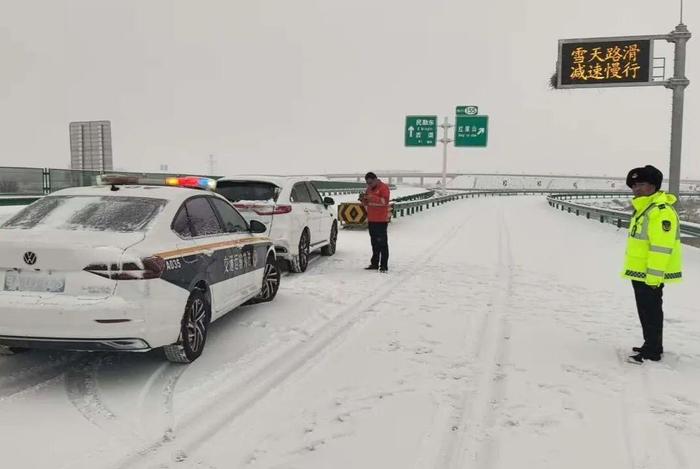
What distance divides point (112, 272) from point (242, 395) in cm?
141

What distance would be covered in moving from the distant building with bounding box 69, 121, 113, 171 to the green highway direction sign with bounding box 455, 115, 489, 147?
33.7 m

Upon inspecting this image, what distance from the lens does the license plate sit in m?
4.39

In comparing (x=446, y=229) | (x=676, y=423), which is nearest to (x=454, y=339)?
Answer: (x=676, y=423)

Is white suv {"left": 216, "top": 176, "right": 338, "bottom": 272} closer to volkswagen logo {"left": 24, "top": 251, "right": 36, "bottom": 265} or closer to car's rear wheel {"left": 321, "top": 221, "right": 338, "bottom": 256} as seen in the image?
car's rear wheel {"left": 321, "top": 221, "right": 338, "bottom": 256}

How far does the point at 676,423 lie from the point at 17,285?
5089mm

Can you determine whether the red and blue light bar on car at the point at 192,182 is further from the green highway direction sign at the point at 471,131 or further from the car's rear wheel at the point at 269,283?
the green highway direction sign at the point at 471,131

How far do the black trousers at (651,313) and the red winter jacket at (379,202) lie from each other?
222 inches

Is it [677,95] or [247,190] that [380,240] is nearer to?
[247,190]

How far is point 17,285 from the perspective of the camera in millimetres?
4426

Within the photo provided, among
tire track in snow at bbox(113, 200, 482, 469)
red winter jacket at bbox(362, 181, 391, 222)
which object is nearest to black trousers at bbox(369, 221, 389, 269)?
red winter jacket at bbox(362, 181, 391, 222)

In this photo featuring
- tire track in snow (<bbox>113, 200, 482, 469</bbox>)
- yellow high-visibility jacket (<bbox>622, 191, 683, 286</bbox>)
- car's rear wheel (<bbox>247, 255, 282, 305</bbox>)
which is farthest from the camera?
car's rear wheel (<bbox>247, 255, 282, 305</bbox>)

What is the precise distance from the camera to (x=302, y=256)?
10.8 meters

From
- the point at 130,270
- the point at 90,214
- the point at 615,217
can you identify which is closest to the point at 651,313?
the point at 130,270

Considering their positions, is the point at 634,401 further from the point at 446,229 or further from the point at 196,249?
the point at 446,229
